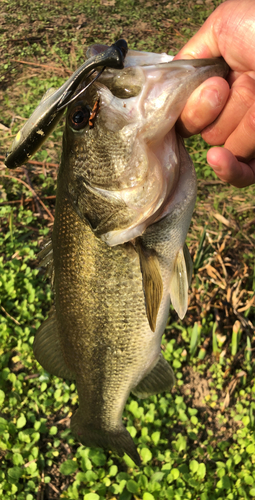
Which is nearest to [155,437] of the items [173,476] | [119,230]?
[173,476]

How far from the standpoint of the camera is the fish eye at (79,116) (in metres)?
1.26

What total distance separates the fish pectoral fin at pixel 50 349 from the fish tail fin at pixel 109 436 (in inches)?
11.6

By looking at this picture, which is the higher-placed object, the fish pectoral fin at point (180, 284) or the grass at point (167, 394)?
the fish pectoral fin at point (180, 284)

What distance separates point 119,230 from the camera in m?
1.41

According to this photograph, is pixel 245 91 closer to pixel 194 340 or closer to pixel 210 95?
pixel 210 95

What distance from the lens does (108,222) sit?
140 cm

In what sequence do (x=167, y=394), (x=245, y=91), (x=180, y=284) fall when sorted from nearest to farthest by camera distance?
(x=245, y=91) < (x=180, y=284) < (x=167, y=394)

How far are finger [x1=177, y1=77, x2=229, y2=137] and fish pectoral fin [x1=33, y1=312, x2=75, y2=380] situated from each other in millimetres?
1117

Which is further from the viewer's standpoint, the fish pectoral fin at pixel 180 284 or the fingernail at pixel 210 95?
the fish pectoral fin at pixel 180 284

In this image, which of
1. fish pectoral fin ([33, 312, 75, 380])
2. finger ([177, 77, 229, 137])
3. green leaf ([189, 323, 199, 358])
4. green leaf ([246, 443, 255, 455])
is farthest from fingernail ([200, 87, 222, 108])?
green leaf ([246, 443, 255, 455])

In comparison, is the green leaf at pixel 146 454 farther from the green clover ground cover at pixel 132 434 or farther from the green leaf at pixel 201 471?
the green leaf at pixel 201 471

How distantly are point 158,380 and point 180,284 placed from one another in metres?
0.75

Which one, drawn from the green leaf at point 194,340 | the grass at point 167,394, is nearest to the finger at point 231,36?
A: the grass at point 167,394

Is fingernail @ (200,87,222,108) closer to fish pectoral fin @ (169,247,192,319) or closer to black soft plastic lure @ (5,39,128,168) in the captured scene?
black soft plastic lure @ (5,39,128,168)
